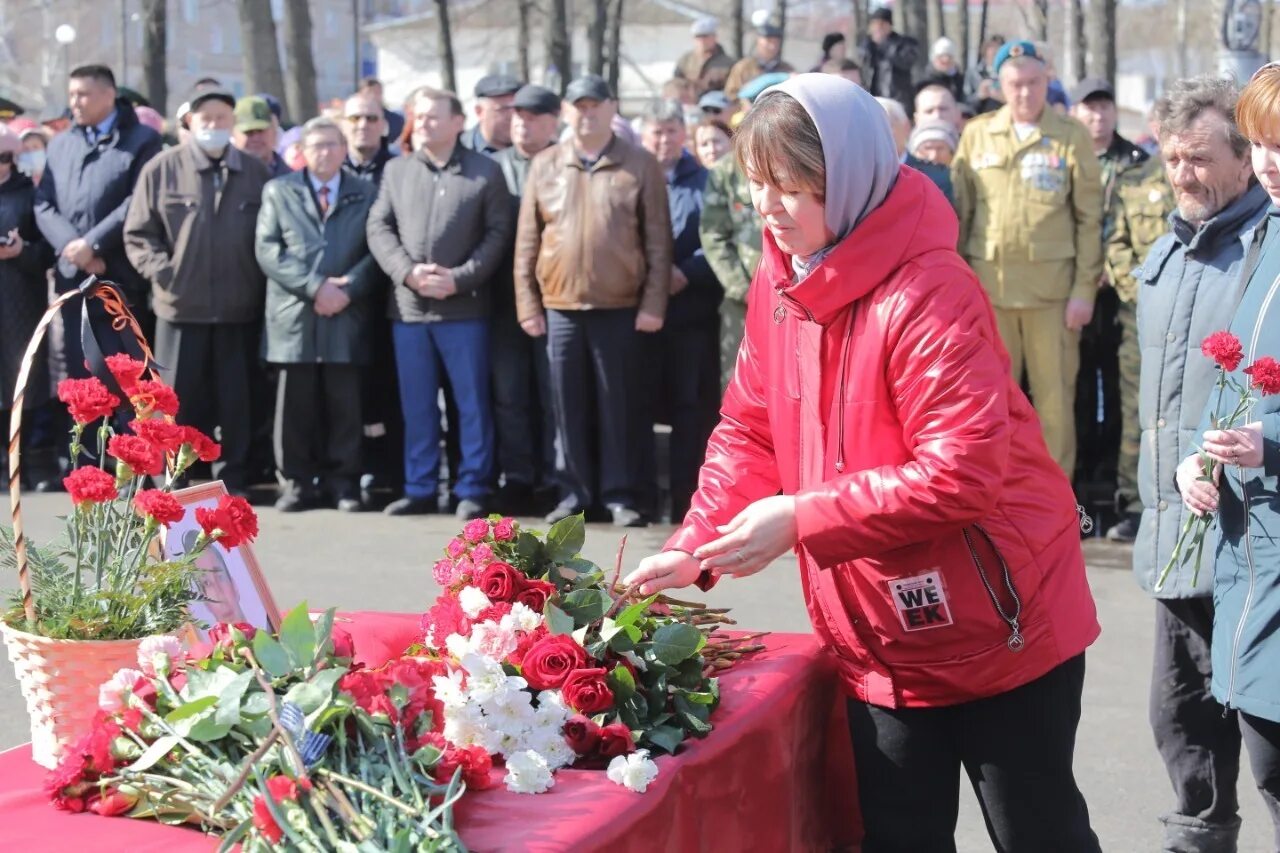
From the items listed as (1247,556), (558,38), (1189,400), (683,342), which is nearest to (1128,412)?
(683,342)

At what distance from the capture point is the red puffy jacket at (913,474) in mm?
2607

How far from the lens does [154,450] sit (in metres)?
2.53

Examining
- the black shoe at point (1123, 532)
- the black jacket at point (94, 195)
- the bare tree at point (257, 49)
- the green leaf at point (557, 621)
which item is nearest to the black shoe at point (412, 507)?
the black jacket at point (94, 195)

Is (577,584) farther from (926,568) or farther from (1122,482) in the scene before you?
(1122,482)

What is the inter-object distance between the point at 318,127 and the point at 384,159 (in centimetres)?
54

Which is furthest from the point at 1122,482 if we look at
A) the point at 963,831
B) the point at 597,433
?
the point at 963,831

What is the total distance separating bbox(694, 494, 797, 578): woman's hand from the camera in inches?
105

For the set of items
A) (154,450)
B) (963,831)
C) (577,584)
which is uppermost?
(154,450)

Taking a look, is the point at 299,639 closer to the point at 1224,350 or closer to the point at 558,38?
the point at 1224,350

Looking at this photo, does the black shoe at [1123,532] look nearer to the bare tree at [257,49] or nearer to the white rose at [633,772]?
the white rose at [633,772]

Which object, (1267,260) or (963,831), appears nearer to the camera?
(1267,260)

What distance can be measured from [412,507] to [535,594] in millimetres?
5807

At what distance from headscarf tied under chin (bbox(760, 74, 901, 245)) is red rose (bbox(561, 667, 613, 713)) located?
0.84 metres

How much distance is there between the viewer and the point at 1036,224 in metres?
7.81
